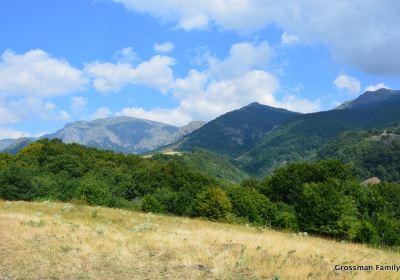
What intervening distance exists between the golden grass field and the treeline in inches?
903

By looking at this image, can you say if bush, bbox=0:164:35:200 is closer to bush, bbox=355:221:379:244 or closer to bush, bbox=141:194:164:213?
bush, bbox=141:194:164:213

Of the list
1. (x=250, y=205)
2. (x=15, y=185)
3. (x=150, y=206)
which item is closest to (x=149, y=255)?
(x=150, y=206)

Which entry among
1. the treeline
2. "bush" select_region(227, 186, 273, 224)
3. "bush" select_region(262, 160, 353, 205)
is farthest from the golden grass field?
"bush" select_region(262, 160, 353, 205)

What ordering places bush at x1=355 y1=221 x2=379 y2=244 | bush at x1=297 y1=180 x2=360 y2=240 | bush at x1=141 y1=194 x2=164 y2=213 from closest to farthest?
bush at x1=355 y1=221 x2=379 y2=244, bush at x1=297 y1=180 x2=360 y2=240, bush at x1=141 y1=194 x2=164 y2=213

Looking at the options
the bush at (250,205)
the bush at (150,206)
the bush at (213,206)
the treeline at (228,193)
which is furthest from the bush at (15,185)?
the bush at (250,205)

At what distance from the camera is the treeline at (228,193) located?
44688mm

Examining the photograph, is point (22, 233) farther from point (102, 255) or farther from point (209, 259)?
point (209, 259)

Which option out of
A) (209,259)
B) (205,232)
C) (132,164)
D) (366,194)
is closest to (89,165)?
(132,164)

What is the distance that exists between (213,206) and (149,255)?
33.9 meters

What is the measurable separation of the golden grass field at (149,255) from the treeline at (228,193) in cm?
2294

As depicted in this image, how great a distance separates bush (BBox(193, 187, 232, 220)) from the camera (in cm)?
5066

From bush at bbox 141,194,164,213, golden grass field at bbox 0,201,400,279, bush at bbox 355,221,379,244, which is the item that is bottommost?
bush at bbox 355,221,379,244

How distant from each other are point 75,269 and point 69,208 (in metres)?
20.0

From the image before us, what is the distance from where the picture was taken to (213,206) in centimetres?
5138
